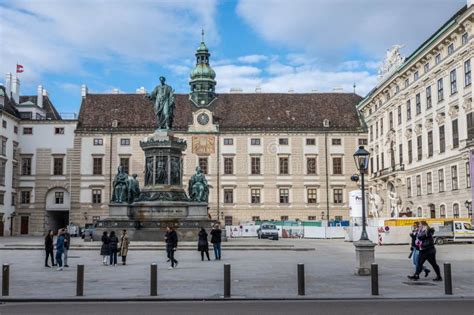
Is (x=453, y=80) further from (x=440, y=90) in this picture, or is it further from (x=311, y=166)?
(x=311, y=166)

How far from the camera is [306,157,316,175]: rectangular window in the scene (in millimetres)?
69562

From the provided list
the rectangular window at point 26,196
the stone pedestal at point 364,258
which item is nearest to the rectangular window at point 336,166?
the rectangular window at point 26,196

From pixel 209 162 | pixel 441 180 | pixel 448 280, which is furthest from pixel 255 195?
pixel 448 280

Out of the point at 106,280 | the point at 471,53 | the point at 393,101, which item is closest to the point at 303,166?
the point at 393,101

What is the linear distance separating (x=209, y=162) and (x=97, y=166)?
12993 millimetres

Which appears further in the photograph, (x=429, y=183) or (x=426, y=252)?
(x=429, y=183)

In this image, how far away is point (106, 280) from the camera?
1709 centimetres

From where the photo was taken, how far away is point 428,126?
5166 cm

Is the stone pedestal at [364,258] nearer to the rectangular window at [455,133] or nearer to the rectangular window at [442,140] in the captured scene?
the rectangular window at [455,133]

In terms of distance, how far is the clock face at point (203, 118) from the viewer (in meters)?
69.2

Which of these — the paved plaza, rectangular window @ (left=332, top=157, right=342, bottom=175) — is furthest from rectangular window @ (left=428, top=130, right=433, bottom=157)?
the paved plaza

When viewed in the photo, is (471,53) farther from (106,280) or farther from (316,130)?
(106,280)

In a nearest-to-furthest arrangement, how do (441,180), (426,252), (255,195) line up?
(426,252) → (441,180) → (255,195)

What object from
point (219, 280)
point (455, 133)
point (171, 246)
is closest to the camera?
point (219, 280)
